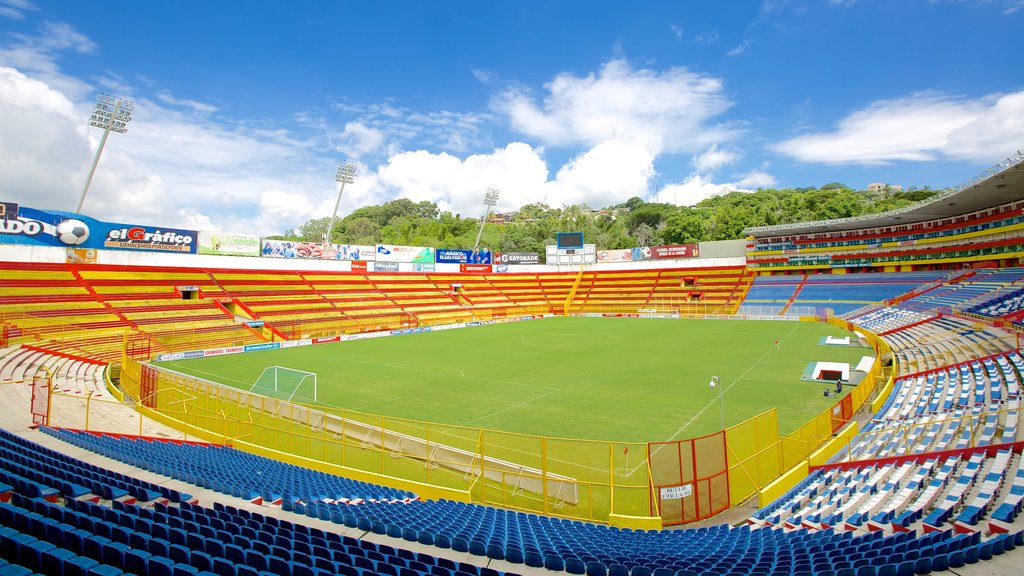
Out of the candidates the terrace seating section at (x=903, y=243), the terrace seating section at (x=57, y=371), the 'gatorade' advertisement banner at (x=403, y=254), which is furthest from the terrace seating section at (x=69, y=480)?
the terrace seating section at (x=903, y=243)

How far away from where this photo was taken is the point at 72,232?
144 feet

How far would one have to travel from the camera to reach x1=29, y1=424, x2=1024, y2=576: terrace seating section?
5.76 metres

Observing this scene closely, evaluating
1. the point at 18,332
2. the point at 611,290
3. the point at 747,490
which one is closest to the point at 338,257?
the point at 18,332

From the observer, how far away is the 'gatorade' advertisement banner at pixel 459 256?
7406cm

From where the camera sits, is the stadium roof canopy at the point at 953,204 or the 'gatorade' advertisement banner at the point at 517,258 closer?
the stadium roof canopy at the point at 953,204

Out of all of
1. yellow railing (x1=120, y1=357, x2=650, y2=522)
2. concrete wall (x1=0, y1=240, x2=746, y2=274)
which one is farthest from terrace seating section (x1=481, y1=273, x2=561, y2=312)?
yellow railing (x1=120, y1=357, x2=650, y2=522)

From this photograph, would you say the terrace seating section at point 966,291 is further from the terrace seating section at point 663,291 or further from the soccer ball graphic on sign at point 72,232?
the soccer ball graphic on sign at point 72,232

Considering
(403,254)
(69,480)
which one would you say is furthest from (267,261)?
→ (69,480)

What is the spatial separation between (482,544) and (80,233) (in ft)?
177

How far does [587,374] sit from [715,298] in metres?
43.9

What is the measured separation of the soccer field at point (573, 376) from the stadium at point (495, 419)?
0.25 m

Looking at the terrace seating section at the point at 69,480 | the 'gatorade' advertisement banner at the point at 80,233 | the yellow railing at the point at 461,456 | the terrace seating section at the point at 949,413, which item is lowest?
the yellow railing at the point at 461,456

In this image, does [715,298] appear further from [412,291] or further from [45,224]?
[45,224]

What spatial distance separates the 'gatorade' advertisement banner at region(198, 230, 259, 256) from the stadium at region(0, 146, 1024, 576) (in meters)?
0.88
